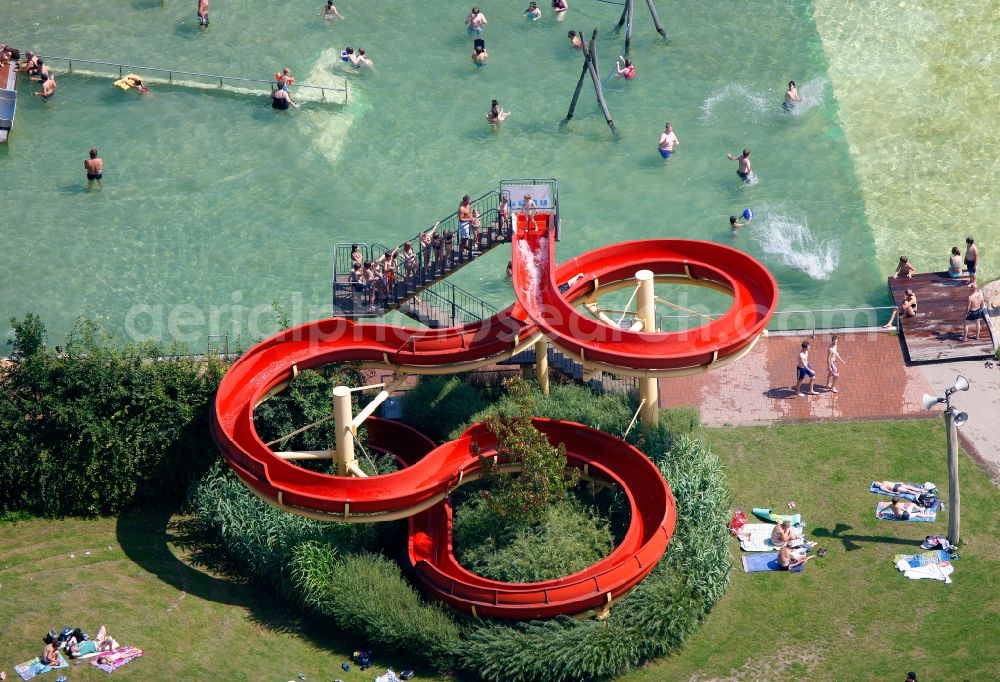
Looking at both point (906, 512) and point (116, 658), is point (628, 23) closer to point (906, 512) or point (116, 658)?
point (906, 512)

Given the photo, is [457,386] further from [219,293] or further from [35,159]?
[35,159]

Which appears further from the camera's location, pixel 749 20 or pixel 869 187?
pixel 749 20

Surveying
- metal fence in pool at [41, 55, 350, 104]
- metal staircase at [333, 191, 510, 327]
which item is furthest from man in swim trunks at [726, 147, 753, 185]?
metal fence in pool at [41, 55, 350, 104]

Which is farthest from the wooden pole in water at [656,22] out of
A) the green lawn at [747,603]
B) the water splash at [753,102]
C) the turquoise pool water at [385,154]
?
the green lawn at [747,603]

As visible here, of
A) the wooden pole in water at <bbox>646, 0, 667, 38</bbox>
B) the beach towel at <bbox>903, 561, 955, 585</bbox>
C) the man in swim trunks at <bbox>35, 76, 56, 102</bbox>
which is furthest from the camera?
the wooden pole in water at <bbox>646, 0, 667, 38</bbox>

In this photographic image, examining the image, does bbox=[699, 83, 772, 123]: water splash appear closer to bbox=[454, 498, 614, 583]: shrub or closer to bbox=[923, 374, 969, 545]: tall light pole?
bbox=[923, 374, 969, 545]: tall light pole

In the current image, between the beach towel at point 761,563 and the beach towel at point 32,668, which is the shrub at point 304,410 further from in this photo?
the beach towel at point 761,563

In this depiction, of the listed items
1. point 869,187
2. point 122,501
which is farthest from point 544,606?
point 869,187
